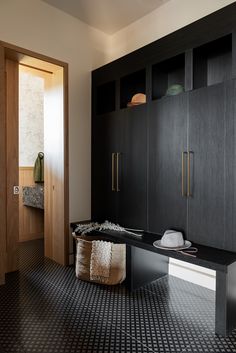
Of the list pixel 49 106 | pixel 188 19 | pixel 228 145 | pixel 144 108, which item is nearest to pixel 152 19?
pixel 188 19

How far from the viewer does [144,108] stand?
111 inches

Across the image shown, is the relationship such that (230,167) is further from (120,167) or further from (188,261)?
(120,167)

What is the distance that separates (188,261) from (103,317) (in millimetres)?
816

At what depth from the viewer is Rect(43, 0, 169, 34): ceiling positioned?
3.04m

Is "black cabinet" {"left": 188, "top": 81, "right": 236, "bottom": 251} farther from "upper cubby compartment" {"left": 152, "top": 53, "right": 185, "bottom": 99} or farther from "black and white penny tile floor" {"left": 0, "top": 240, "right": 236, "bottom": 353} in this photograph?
"black and white penny tile floor" {"left": 0, "top": 240, "right": 236, "bottom": 353}

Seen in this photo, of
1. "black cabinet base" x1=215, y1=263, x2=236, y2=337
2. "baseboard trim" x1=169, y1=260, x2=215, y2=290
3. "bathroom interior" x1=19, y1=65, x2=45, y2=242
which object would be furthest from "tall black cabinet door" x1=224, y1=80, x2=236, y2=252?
"bathroom interior" x1=19, y1=65, x2=45, y2=242

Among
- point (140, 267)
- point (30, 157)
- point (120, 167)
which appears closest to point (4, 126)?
point (120, 167)

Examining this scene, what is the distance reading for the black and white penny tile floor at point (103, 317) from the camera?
1743 millimetres

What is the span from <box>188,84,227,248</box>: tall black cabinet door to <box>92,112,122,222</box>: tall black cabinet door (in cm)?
102

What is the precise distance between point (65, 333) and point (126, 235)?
107cm

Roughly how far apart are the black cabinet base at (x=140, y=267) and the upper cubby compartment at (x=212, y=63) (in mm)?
1705

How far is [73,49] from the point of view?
330 centimetres

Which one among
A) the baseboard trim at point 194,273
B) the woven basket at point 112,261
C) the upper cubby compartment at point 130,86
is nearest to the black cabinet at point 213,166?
the baseboard trim at point 194,273

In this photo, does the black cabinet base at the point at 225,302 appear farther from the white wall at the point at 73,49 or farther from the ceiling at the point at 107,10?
the ceiling at the point at 107,10
